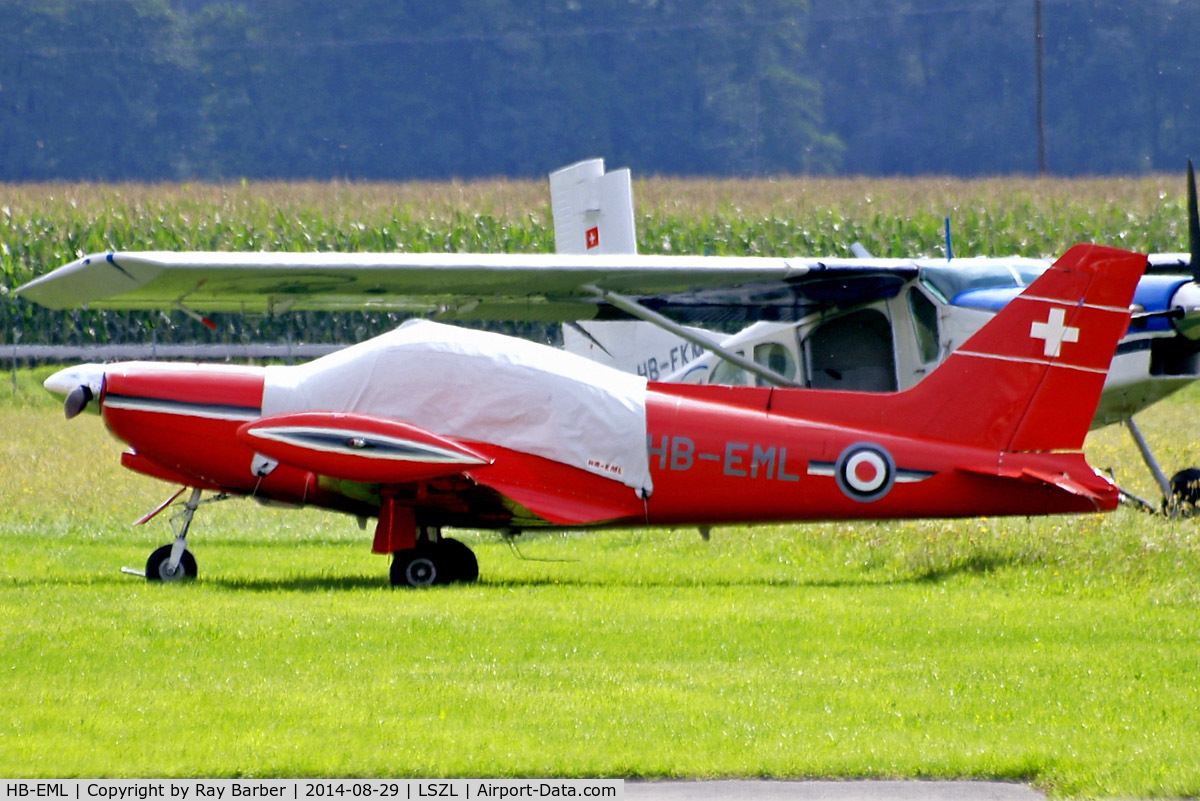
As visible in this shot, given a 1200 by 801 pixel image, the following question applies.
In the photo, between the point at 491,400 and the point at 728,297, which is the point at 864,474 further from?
the point at 728,297

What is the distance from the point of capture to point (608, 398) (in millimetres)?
11164

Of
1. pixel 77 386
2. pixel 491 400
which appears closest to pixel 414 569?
pixel 491 400

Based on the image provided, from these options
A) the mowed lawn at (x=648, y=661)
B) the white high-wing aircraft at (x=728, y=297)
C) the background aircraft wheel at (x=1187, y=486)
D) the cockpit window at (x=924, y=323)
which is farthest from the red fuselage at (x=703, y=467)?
the background aircraft wheel at (x=1187, y=486)

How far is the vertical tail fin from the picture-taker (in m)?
11.0

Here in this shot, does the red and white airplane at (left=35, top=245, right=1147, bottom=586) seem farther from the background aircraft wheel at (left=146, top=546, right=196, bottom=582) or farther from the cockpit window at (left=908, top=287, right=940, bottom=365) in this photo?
the cockpit window at (left=908, top=287, right=940, bottom=365)

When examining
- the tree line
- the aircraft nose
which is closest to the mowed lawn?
the aircraft nose

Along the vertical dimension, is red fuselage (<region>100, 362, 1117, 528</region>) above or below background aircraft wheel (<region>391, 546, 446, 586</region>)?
above

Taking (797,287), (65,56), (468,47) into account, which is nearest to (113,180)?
(65,56)

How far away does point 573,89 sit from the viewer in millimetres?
86250

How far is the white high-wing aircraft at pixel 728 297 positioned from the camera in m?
12.8

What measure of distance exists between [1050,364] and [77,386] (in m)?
6.52

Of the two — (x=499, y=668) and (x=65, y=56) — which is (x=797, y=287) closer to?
(x=499, y=668)

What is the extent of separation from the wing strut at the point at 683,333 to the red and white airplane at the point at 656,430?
8.91ft
